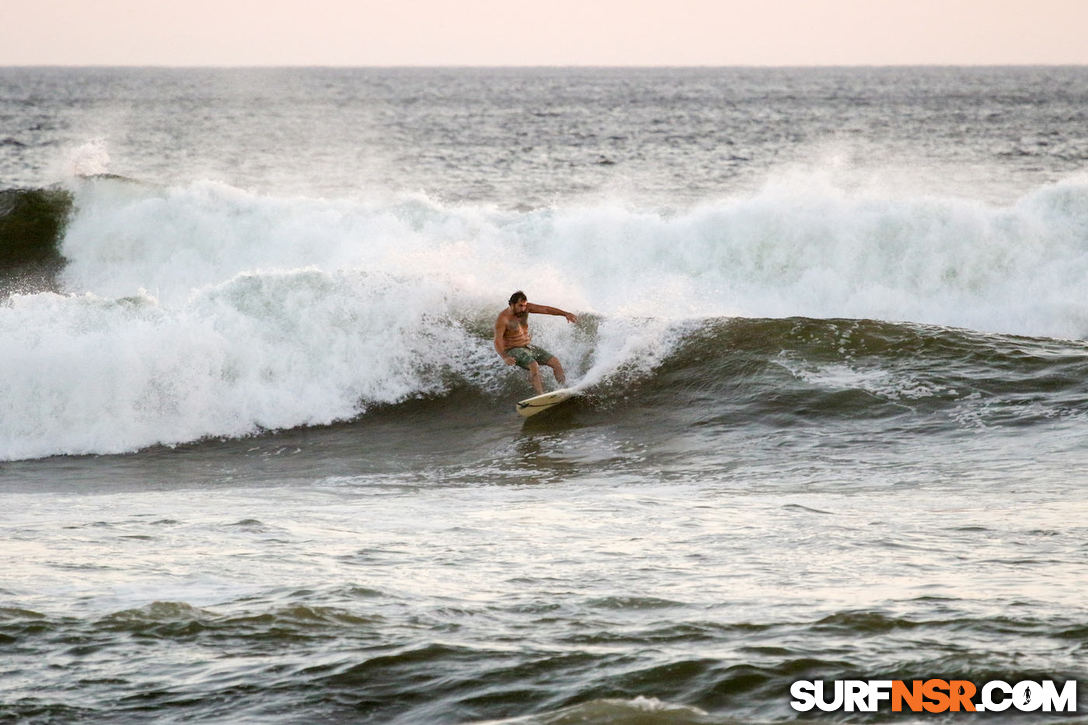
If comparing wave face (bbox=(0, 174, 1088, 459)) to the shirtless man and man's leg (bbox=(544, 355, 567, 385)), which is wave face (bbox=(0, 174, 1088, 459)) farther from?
the shirtless man

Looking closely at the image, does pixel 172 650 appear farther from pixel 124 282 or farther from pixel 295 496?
pixel 124 282

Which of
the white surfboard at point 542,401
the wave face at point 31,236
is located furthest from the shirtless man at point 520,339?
the wave face at point 31,236

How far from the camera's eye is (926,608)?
5.73 meters

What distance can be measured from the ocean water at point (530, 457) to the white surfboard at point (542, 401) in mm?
223

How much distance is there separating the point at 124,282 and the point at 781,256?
10878mm

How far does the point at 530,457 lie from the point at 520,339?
1.71 meters

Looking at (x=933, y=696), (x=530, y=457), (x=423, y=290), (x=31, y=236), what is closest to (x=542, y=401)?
(x=530, y=457)

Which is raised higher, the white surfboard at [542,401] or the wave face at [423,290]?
the wave face at [423,290]

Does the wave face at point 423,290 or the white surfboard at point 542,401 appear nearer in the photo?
the white surfboard at point 542,401

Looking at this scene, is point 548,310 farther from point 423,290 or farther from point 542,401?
point 423,290

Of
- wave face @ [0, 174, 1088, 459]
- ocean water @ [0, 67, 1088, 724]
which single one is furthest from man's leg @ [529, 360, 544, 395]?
wave face @ [0, 174, 1088, 459]

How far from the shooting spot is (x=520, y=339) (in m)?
12.5

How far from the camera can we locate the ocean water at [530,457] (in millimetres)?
5293

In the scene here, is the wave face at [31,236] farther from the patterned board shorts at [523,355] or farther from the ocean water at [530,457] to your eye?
the patterned board shorts at [523,355]
